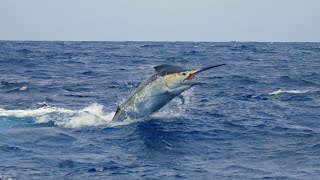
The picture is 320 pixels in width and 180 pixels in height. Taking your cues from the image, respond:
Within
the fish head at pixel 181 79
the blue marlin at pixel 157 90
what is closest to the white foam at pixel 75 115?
the blue marlin at pixel 157 90

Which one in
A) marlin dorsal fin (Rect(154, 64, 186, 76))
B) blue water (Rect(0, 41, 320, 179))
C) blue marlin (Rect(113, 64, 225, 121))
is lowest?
blue water (Rect(0, 41, 320, 179))

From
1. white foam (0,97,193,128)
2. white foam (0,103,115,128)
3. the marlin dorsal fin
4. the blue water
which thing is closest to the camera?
the blue water

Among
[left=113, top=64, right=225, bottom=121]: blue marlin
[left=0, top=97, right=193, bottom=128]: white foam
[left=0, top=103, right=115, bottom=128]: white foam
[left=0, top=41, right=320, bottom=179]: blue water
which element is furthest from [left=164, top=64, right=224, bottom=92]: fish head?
[left=0, top=103, right=115, bottom=128]: white foam

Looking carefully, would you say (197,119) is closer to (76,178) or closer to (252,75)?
(76,178)

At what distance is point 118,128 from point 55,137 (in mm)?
2086

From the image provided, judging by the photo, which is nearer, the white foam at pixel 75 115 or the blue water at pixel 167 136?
the blue water at pixel 167 136

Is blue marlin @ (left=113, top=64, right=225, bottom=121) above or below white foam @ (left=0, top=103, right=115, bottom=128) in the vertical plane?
above

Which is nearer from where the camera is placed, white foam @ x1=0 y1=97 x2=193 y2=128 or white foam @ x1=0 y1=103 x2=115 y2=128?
white foam @ x1=0 y1=97 x2=193 y2=128

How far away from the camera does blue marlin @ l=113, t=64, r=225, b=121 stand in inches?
585

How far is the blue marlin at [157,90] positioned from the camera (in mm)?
14867

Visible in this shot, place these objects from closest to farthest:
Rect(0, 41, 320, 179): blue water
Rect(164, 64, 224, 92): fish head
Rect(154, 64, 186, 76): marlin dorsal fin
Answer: Rect(0, 41, 320, 179): blue water, Rect(164, 64, 224, 92): fish head, Rect(154, 64, 186, 76): marlin dorsal fin

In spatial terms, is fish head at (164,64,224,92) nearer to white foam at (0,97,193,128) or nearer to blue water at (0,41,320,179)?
blue water at (0,41,320,179)

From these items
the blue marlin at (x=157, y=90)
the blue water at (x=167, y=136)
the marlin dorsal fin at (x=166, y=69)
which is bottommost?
the blue water at (x=167, y=136)

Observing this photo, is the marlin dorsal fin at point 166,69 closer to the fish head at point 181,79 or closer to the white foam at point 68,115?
the fish head at point 181,79
